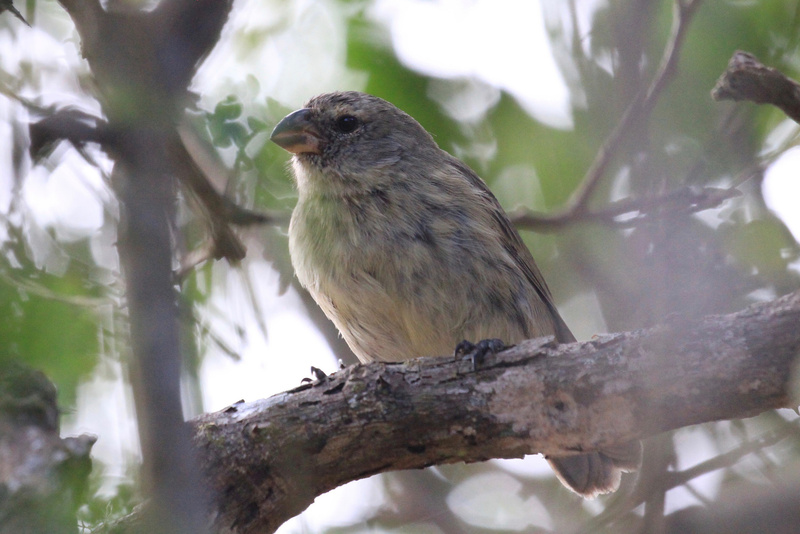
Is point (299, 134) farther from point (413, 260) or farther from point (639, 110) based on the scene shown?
point (639, 110)

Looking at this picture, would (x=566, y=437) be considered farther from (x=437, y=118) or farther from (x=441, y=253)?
(x=437, y=118)

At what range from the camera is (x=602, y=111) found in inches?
188

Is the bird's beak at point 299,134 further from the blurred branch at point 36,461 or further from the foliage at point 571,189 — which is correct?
the blurred branch at point 36,461

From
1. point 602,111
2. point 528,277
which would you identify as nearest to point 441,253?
point 528,277

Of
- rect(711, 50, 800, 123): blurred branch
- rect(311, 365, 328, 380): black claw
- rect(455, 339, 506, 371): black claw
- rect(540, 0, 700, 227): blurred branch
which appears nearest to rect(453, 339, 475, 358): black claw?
rect(455, 339, 506, 371): black claw

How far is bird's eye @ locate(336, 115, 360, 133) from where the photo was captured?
5379 millimetres

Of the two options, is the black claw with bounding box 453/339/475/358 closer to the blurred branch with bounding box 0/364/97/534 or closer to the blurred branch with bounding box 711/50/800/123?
the blurred branch with bounding box 711/50/800/123

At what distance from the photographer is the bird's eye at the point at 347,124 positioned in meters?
5.38

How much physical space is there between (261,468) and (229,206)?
3.44 feet

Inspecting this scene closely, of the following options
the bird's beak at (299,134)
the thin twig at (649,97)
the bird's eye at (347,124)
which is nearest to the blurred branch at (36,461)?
the bird's beak at (299,134)

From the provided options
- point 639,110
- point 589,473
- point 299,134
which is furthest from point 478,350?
point 299,134

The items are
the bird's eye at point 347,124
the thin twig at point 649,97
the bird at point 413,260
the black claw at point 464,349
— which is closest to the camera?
the black claw at point 464,349

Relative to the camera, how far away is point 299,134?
5141 millimetres

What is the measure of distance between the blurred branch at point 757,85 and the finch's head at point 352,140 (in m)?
2.07
